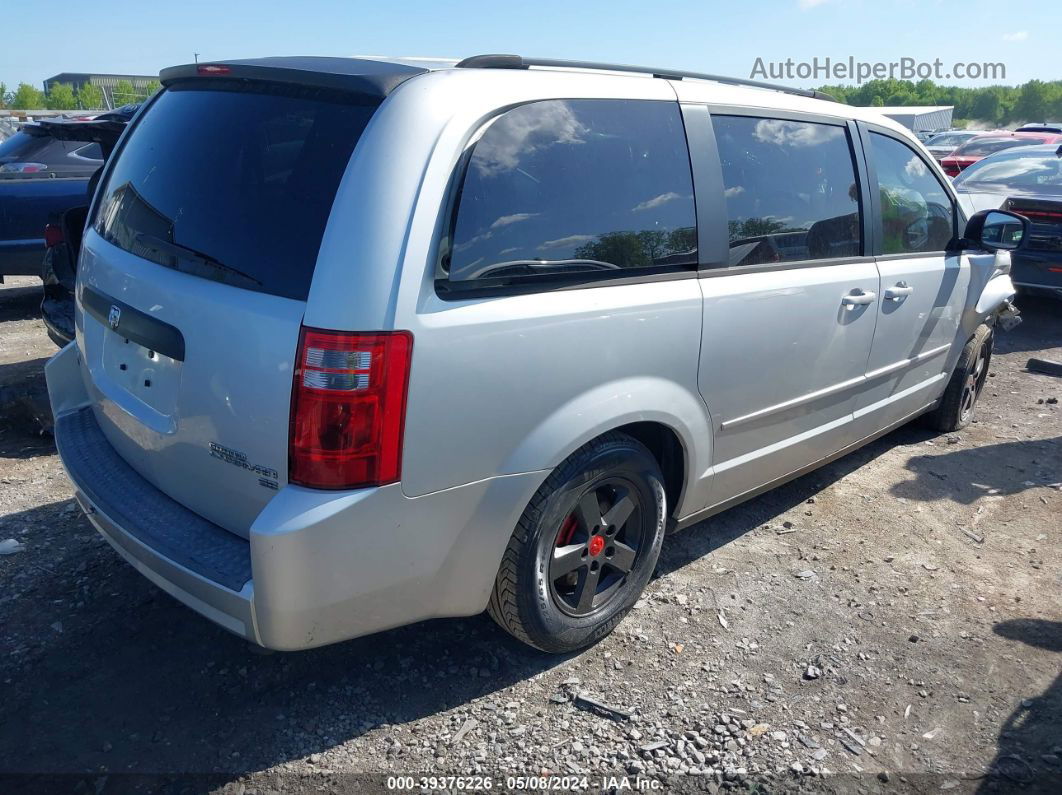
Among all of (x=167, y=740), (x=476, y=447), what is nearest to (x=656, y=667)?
(x=476, y=447)

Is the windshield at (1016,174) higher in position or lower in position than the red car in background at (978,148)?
lower

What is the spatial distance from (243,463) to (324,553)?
0.36m

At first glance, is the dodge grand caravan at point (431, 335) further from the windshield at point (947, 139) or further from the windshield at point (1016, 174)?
the windshield at point (947, 139)

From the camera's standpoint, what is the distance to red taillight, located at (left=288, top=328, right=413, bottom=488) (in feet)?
7.41

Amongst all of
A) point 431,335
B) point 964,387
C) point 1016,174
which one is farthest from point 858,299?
point 1016,174

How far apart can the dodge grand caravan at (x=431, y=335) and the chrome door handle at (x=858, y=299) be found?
167 millimetres

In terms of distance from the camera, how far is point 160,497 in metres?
2.81

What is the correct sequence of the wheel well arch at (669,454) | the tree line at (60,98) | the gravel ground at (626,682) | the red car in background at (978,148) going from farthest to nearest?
the tree line at (60,98)
the red car in background at (978,148)
the wheel well arch at (669,454)
the gravel ground at (626,682)

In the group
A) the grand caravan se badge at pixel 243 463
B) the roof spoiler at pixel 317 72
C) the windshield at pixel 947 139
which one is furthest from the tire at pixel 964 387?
the windshield at pixel 947 139

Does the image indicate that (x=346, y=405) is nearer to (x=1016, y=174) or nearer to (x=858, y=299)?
(x=858, y=299)

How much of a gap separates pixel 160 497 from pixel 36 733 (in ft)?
2.59

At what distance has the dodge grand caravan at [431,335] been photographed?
231 centimetres

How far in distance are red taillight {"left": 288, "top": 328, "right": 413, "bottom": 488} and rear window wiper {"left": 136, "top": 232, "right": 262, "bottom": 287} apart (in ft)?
1.12

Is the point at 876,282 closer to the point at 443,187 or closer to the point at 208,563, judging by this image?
the point at 443,187
